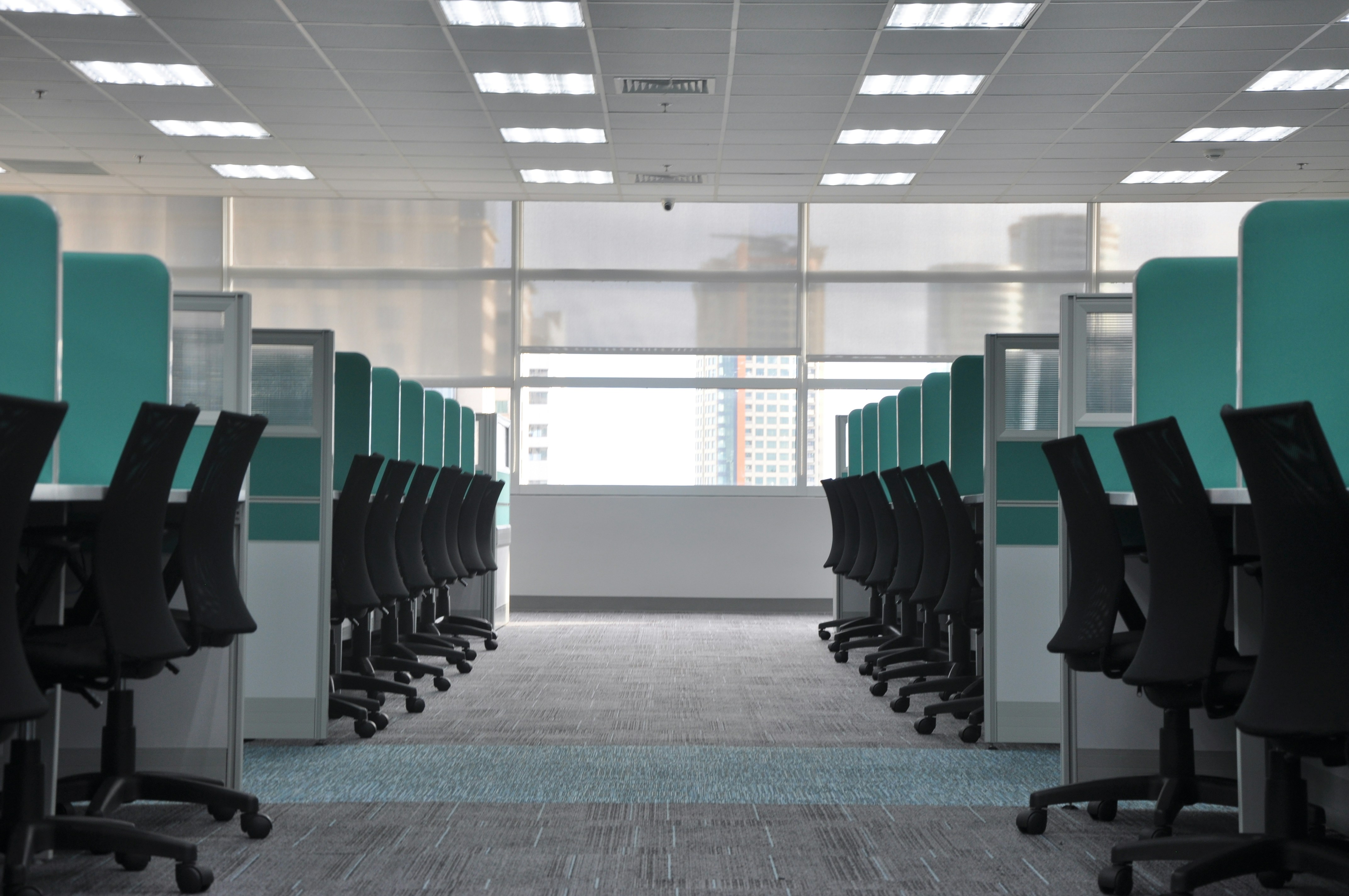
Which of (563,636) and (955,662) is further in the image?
(563,636)

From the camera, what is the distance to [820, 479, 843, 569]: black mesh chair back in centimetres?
571

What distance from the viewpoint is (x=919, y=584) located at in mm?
3705

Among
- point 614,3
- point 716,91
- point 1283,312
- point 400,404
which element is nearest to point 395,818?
point 1283,312

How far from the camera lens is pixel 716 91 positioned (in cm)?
591

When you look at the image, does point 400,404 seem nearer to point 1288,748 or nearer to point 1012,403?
point 1012,403

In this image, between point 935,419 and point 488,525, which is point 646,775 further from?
point 488,525

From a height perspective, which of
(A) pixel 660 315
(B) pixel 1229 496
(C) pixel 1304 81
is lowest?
(B) pixel 1229 496

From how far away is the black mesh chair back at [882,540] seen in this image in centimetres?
448

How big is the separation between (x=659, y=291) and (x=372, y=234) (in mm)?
2126

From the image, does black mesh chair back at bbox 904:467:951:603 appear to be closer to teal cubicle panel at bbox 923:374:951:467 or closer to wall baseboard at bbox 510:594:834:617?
teal cubicle panel at bbox 923:374:951:467

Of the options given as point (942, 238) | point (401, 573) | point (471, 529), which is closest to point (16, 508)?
point (401, 573)

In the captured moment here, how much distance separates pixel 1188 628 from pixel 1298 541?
37 cm

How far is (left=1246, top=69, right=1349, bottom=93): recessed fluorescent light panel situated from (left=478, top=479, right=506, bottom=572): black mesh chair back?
4.36 m

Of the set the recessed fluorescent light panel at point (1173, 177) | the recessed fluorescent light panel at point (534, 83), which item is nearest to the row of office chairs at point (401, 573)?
the recessed fluorescent light panel at point (534, 83)
